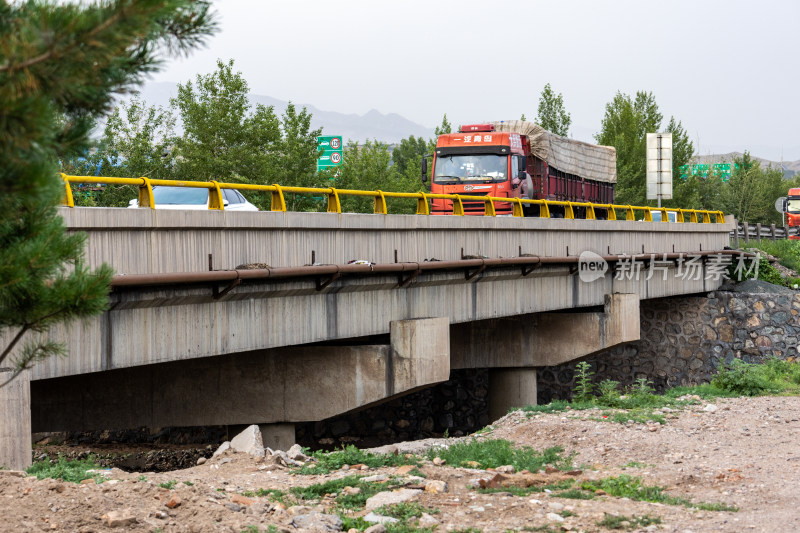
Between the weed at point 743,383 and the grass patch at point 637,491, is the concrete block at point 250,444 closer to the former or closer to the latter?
the grass patch at point 637,491

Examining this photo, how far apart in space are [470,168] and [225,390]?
16034 mm

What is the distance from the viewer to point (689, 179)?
5728 cm

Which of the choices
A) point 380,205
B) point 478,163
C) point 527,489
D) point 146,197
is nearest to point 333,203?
point 380,205

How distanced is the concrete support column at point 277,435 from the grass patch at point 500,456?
3.24 m

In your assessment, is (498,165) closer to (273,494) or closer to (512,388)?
(512,388)

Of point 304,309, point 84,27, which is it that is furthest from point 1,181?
point 304,309

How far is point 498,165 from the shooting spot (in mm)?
27688

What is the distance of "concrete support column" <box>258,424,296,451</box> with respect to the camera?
13.6m

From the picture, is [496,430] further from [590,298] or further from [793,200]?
[793,200]

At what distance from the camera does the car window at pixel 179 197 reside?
17.0 meters

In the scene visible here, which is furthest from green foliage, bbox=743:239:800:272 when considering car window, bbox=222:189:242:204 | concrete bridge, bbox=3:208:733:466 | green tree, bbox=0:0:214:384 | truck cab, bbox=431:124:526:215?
green tree, bbox=0:0:214:384

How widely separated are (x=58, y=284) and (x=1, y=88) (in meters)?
1.34

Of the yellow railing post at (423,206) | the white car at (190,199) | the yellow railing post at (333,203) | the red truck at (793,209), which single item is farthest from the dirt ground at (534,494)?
the red truck at (793,209)

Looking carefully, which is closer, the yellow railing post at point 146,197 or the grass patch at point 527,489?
the grass patch at point 527,489
